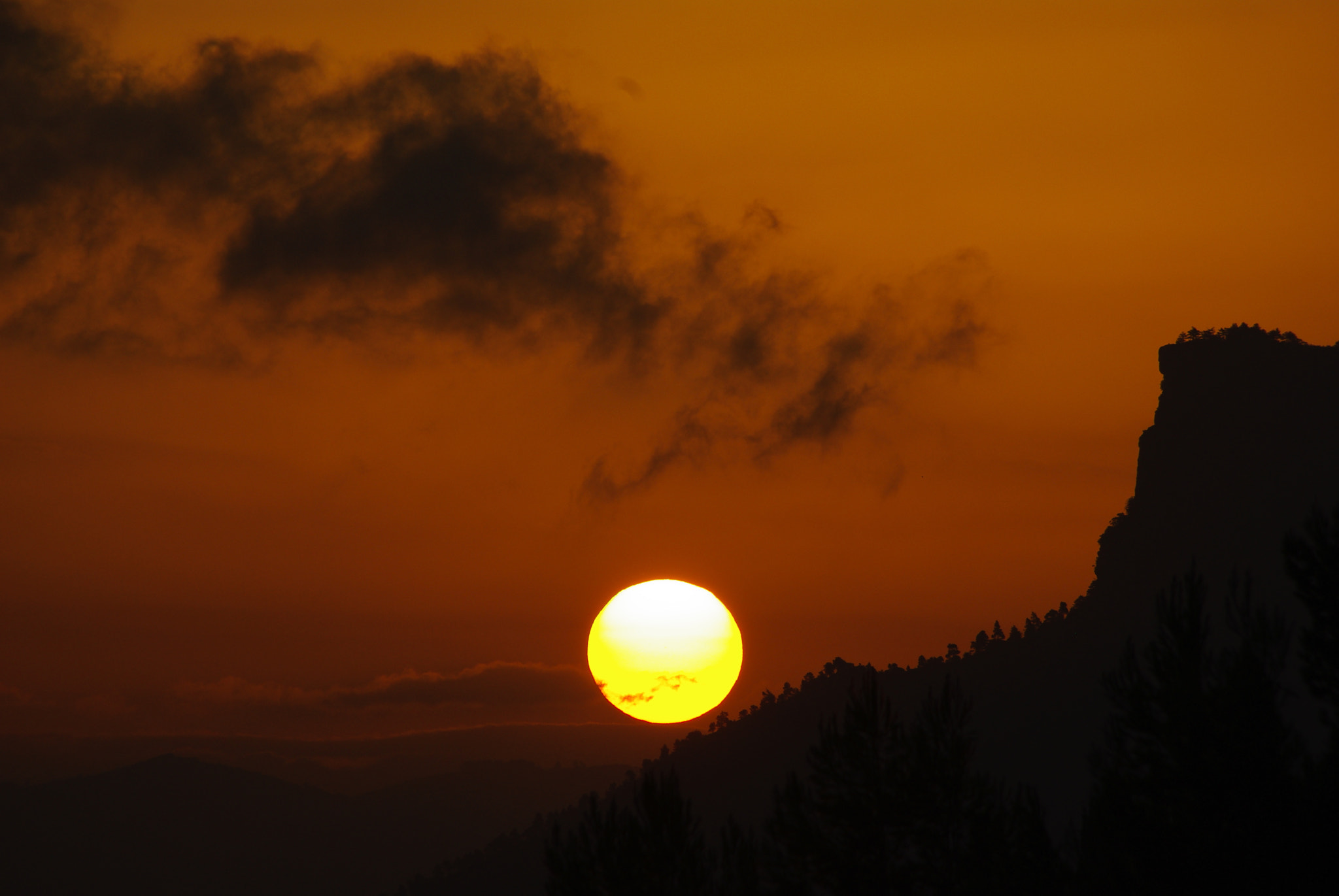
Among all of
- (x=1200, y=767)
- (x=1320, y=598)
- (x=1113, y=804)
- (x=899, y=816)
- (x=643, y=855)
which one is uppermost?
(x=1320, y=598)

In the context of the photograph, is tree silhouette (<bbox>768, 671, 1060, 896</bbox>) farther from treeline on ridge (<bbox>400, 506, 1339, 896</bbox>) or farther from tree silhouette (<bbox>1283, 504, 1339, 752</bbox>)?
tree silhouette (<bbox>1283, 504, 1339, 752</bbox>)

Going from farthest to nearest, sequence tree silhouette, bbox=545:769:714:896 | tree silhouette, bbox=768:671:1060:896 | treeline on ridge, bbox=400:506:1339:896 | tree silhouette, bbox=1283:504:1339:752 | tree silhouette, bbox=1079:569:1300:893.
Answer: tree silhouette, bbox=545:769:714:896 < tree silhouette, bbox=768:671:1060:896 < tree silhouette, bbox=1283:504:1339:752 < treeline on ridge, bbox=400:506:1339:896 < tree silhouette, bbox=1079:569:1300:893

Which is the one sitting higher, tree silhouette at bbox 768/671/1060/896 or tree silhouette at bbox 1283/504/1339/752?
tree silhouette at bbox 1283/504/1339/752

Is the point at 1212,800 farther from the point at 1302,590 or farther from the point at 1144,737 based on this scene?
the point at 1302,590

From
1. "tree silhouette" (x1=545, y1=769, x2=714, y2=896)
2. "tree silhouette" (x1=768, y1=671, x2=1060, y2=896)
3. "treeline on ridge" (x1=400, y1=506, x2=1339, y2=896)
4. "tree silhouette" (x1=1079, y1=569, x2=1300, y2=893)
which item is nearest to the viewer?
"tree silhouette" (x1=1079, y1=569, x2=1300, y2=893)

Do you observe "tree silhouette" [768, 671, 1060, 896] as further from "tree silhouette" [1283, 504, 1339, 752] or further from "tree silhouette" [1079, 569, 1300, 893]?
"tree silhouette" [1283, 504, 1339, 752]

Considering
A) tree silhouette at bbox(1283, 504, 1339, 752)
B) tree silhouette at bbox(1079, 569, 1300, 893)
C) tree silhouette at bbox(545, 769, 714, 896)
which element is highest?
tree silhouette at bbox(1283, 504, 1339, 752)

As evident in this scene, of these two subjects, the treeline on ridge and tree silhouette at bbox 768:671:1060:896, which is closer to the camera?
the treeline on ridge

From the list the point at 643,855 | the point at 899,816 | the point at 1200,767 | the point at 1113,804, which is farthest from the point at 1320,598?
the point at 643,855

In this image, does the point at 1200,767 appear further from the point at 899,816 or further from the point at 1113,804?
the point at 899,816

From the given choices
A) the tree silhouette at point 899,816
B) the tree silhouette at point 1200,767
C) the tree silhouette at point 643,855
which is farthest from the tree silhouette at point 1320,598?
the tree silhouette at point 643,855

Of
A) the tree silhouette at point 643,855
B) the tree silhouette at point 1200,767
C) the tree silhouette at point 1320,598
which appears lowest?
the tree silhouette at point 643,855

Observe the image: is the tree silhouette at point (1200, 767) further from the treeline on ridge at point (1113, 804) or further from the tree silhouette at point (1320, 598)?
the tree silhouette at point (1320, 598)

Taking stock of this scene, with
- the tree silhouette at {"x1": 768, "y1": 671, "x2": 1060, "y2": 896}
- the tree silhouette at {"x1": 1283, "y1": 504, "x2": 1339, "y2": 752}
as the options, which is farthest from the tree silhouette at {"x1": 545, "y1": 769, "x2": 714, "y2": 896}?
the tree silhouette at {"x1": 1283, "y1": 504, "x2": 1339, "y2": 752}
